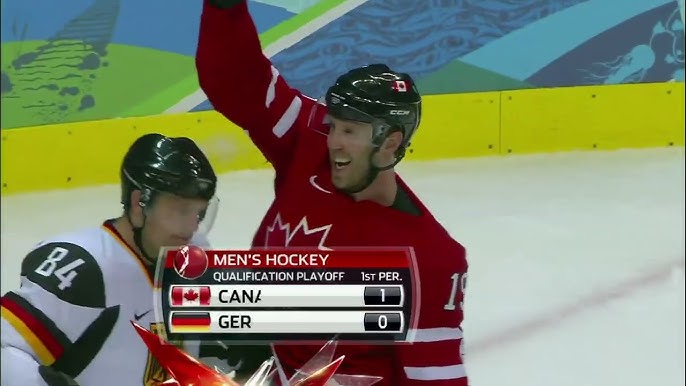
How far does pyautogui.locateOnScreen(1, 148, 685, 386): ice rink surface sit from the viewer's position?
1202 mm

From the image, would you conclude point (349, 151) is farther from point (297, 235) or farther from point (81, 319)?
point (81, 319)

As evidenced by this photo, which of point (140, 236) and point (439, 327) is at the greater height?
point (140, 236)

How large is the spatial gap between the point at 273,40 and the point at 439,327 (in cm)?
29

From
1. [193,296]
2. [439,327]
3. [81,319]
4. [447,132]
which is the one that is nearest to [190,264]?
[193,296]

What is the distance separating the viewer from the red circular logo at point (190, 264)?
691 millimetres

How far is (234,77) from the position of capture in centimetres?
78

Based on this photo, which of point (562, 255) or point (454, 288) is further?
point (562, 255)

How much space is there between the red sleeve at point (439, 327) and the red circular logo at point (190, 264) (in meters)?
0.18

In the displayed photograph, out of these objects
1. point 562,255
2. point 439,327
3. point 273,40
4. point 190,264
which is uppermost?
point 273,40

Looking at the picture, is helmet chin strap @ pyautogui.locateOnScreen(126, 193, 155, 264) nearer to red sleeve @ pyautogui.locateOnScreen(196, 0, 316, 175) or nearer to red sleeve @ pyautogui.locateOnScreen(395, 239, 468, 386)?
red sleeve @ pyautogui.locateOnScreen(196, 0, 316, 175)

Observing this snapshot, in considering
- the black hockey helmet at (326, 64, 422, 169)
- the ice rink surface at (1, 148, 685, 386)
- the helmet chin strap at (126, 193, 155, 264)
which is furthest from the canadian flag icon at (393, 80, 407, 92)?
the helmet chin strap at (126, 193, 155, 264)
